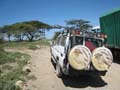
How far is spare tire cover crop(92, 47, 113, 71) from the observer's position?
8.24 m

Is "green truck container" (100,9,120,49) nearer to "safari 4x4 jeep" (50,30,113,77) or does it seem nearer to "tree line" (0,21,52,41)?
"safari 4x4 jeep" (50,30,113,77)

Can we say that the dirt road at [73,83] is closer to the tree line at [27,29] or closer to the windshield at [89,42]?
the windshield at [89,42]

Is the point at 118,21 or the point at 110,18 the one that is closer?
the point at 118,21

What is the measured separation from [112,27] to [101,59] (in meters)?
7.58

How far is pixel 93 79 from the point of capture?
994cm

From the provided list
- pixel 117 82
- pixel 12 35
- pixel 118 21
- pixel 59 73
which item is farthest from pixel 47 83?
pixel 12 35

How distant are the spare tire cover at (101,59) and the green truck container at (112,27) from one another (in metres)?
6.14

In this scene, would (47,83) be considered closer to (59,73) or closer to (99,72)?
(59,73)

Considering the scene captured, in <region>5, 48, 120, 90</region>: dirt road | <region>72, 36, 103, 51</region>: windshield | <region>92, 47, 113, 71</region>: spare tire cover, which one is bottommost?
<region>5, 48, 120, 90</region>: dirt road

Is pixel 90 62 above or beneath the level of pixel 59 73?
above

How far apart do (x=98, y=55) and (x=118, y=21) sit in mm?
A: 6523

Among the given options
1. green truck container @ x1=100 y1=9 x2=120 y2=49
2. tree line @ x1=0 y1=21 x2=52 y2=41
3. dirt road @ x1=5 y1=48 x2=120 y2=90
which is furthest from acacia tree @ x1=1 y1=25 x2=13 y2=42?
dirt road @ x1=5 y1=48 x2=120 y2=90

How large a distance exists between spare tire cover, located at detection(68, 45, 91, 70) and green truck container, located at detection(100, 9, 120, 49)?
666 cm

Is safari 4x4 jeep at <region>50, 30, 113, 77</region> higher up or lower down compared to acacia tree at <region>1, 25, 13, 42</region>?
lower down
